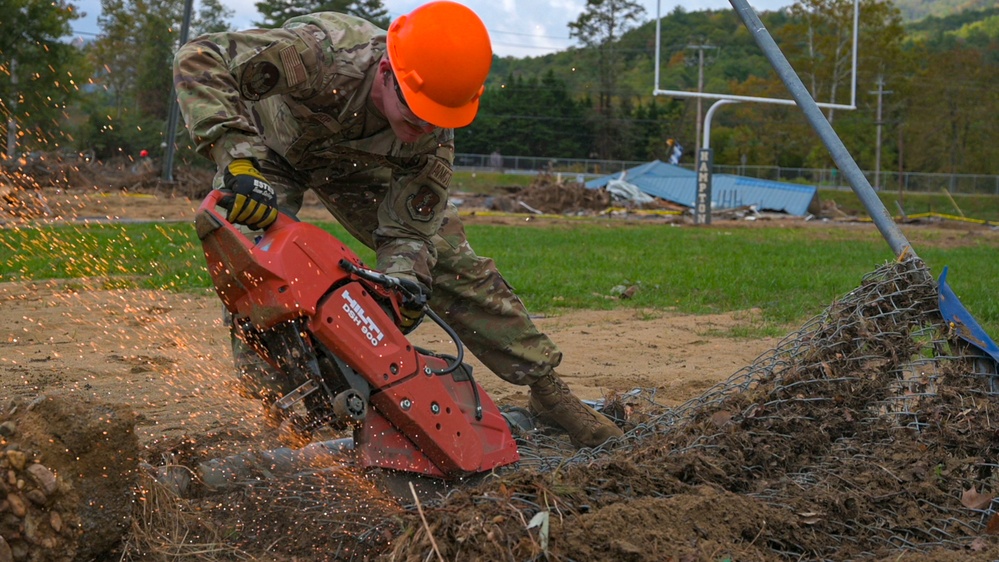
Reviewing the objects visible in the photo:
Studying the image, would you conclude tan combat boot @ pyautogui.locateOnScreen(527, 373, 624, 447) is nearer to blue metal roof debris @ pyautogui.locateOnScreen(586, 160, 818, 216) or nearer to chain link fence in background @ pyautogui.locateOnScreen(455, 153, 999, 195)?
blue metal roof debris @ pyautogui.locateOnScreen(586, 160, 818, 216)

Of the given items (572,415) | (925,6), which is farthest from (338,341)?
(925,6)

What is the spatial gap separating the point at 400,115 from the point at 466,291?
101cm

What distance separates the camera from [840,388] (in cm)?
387

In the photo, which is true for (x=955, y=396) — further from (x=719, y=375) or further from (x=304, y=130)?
(x=304, y=130)

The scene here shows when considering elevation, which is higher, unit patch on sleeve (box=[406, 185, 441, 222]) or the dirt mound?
unit patch on sleeve (box=[406, 185, 441, 222])

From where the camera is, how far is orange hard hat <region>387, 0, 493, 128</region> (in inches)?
143

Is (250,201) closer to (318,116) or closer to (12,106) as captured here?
(318,116)

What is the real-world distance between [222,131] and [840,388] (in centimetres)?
255

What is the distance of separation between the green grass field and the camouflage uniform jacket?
4352 mm

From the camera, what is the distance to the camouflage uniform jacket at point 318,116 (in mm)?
3572

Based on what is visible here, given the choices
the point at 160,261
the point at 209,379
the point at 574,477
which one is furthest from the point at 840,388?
the point at 160,261

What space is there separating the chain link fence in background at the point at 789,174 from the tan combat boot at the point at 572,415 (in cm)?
3912

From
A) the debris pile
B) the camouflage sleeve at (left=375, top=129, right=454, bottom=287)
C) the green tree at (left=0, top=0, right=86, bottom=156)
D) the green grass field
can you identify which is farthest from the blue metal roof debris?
the camouflage sleeve at (left=375, top=129, right=454, bottom=287)

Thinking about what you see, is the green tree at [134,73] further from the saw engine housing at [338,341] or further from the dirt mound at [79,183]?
the saw engine housing at [338,341]
